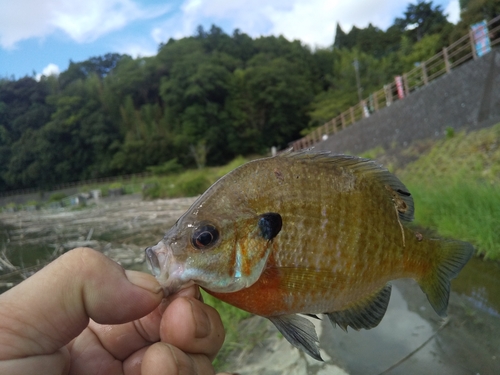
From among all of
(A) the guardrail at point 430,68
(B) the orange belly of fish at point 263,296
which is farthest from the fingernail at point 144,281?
(A) the guardrail at point 430,68

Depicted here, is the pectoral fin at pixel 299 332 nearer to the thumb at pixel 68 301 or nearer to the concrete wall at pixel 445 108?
the thumb at pixel 68 301

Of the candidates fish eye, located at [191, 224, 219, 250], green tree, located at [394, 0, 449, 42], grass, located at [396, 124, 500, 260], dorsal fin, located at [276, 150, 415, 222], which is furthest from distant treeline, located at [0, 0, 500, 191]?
fish eye, located at [191, 224, 219, 250]

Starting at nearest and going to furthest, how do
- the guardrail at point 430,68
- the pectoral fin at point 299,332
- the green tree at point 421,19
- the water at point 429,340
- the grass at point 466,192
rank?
the pectoral fin at point 299,332
the water at point 429,340
the grass at point 466,192
the guardrail at point 430,68
the green tree at point 421,19

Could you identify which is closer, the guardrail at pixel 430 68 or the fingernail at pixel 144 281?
the fingernail at pixel 144 281

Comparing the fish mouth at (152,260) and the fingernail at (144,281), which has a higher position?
the fish mouth at (152,260)

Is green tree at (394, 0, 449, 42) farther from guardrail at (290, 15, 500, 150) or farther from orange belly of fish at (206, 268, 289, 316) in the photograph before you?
orange belly of fish at (206, 268, 289, 316)
